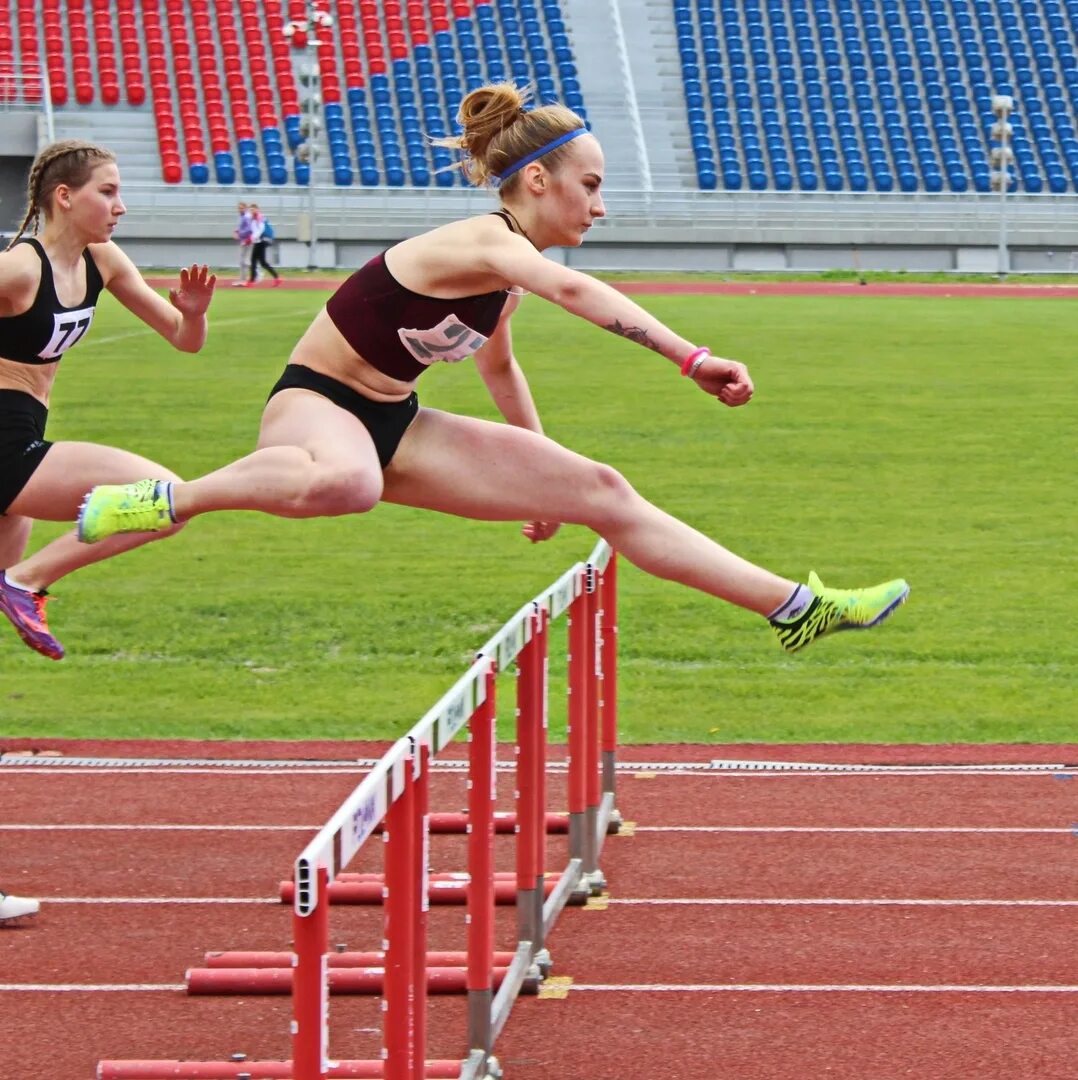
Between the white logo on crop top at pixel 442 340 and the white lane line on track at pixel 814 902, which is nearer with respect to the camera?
the white logo on crop top at pixel 442 340

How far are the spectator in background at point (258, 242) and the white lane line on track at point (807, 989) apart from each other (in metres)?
23.8

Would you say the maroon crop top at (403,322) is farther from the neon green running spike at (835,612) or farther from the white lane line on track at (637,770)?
the white lane line on track at (637,770)

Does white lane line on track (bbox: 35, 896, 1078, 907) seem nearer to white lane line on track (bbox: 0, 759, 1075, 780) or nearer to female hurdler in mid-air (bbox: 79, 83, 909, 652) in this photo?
female hurdler in mid-air (bbox: 79, 83, 909, 652)

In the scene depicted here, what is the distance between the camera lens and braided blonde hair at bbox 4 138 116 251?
→ 528 cm

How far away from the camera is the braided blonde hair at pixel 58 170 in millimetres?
5281

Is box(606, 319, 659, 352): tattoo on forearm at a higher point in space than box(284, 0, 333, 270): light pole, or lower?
lower

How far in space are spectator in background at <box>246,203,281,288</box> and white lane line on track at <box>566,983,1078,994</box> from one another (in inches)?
938

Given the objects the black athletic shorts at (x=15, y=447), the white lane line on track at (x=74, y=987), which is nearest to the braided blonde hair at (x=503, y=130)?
the black athletic shorts at (x=15, y=447)

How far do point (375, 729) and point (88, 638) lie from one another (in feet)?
8.20

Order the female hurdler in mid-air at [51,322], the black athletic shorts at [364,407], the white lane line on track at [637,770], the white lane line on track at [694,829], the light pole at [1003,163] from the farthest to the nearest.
→ the light pole at [1003,163] < the white lane line on track at [637,770] < the white lane line on track at [694,829] < the female hurdler in mid-air at [51,322] < the black athletic shorts at [364,407]

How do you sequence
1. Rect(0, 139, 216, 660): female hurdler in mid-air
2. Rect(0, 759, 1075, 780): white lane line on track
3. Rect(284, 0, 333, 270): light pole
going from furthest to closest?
Rect(284, 0, 333, 270): light pole < Rect(0, 759, 1075, 780): white lane line on track < Rect(0, 139, 216, 660): female hurdler in mid-air

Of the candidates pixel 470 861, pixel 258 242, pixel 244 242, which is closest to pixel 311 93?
pixel 244 242

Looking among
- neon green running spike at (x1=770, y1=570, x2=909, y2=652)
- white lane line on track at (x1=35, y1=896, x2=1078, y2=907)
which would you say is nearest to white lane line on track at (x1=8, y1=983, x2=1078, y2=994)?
white lane line on track at (x1=35, y1=896, x2=1078, y2=907)

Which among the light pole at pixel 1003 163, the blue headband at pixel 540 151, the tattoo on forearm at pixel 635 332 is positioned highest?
the light pole at pixel 1003 163
